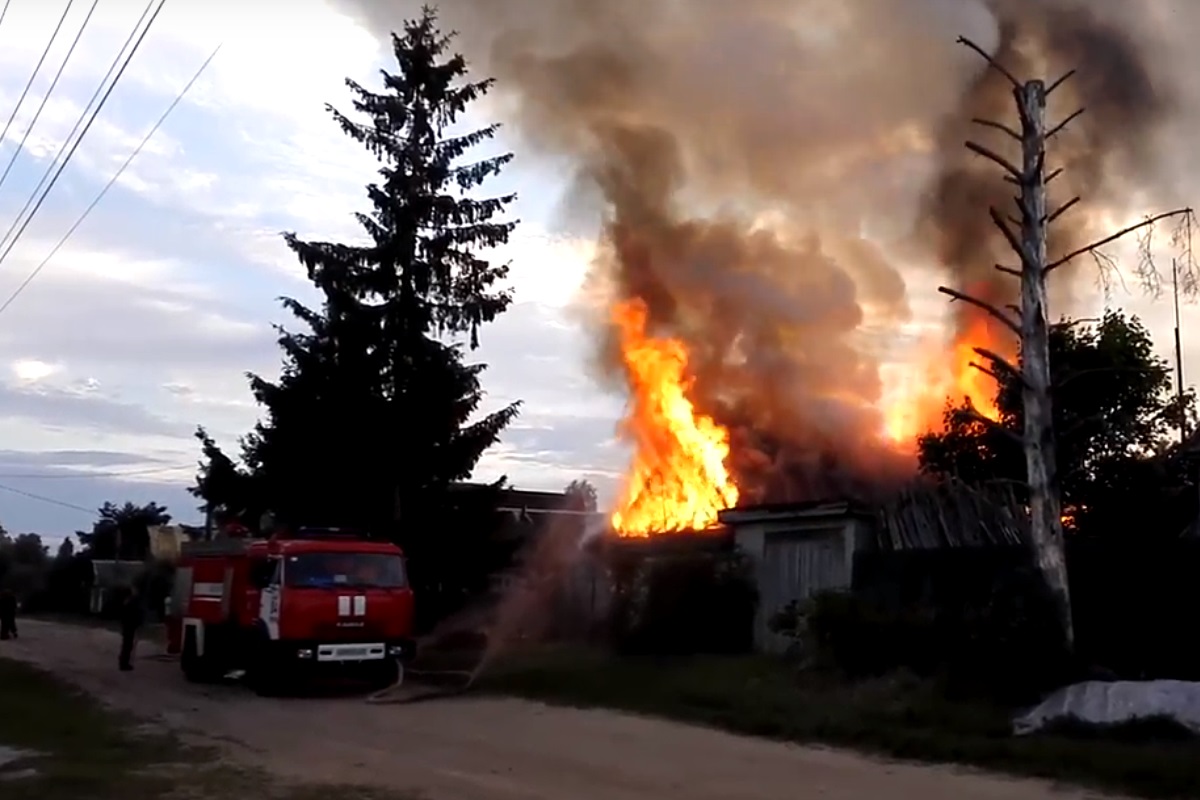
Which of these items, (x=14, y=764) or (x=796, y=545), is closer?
(x=14, y=764)

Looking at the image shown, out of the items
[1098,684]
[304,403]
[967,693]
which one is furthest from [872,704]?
[304,403]

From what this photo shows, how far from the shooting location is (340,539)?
22.5m

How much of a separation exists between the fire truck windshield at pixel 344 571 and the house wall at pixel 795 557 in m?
5.90

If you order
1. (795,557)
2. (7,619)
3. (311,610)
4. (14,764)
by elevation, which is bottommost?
(14,764)

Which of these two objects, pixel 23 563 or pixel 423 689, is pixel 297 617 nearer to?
pixel 423 689

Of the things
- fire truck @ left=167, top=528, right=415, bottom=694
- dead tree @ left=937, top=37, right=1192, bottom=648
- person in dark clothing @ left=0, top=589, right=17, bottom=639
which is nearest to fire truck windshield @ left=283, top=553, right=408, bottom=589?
fire truck @ left=167, top=528, right=415, bottom=694

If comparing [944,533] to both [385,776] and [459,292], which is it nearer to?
[385,776]

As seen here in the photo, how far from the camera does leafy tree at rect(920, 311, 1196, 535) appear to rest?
82.6 feet

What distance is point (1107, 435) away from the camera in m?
25.8

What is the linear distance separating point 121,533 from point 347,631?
6269cm

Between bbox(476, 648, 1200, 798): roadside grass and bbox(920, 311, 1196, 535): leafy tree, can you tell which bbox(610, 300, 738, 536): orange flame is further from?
bbox(476, 648, 1200, 798): roadside grass

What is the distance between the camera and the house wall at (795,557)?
876 inches

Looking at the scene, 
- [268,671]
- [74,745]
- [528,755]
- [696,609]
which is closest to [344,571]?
[268,671]

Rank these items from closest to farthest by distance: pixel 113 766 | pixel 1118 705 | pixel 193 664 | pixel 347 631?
A: pixel 113 766
pixel 1118 705
pixel 347 631
pixel 193 664
